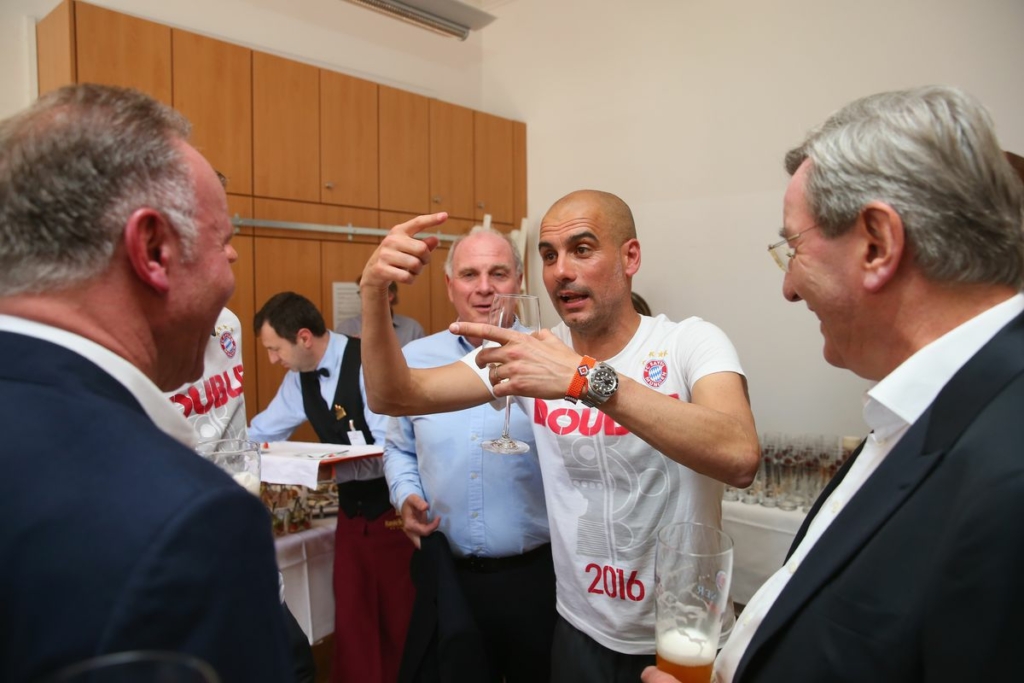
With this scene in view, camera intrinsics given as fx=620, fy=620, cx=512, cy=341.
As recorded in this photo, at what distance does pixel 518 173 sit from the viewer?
6.21 meters

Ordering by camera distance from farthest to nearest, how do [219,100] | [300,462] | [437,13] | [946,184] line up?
[437,13], [219,100], [300,462], [946,184]

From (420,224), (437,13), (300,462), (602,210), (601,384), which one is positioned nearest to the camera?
(601,384)

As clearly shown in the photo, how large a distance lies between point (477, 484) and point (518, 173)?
15.2 feet

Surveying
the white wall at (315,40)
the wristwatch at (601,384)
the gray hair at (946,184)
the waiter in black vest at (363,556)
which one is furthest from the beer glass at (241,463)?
the white wall at (315,40)

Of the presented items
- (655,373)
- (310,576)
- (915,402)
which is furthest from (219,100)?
(915,402)

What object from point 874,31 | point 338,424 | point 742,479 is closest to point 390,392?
point 742,479

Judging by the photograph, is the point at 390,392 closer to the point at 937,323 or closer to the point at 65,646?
the point at 65,646

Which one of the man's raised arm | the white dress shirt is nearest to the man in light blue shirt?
the man's raised arm

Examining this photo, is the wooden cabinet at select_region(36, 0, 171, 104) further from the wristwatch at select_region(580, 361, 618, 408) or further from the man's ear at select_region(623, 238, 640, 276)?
the wristwatch at select_region(580, 361, 618, 408)

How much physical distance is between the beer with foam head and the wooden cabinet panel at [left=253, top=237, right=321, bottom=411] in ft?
12.7

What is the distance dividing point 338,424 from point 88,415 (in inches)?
99.0

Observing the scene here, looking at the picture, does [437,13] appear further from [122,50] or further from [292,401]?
[292,401]

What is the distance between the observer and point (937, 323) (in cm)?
89

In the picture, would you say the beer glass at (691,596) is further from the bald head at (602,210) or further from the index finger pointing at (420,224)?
the bald head at (602,210)
